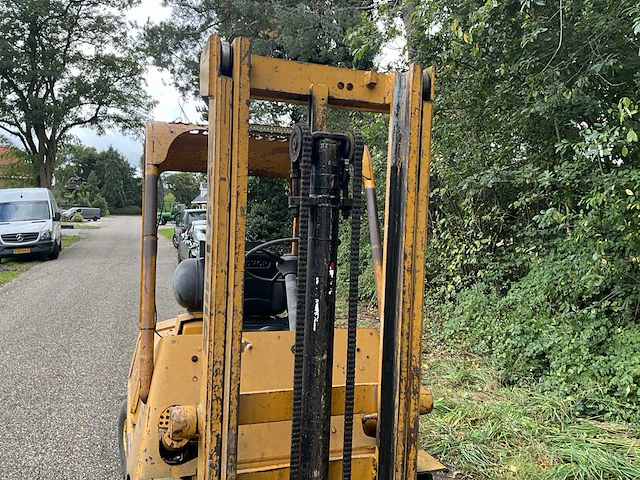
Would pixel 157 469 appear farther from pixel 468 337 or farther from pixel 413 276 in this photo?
pixel 468 337

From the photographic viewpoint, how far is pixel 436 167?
24.3 ft

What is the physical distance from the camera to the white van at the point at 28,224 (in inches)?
602

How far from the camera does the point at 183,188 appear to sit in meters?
54.6

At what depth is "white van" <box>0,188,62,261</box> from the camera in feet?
50.2

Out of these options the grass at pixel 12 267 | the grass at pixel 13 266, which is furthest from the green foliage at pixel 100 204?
the grass at pixel 12 267

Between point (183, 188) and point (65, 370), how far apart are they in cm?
5049

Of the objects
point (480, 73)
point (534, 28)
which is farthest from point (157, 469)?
point (480, 73)

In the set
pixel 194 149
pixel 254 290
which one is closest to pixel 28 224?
pixel 194 149

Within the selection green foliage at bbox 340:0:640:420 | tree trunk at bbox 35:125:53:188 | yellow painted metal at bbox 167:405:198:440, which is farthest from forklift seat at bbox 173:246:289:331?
tree trunk at bbox 35:125:53:188

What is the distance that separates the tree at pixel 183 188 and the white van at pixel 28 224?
110 ft

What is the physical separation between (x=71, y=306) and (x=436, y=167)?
699 cm

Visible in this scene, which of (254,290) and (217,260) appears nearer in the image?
(217,260)

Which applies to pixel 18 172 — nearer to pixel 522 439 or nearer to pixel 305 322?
pixel 522 439

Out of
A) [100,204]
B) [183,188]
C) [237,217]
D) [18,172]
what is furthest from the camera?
[100,204]
